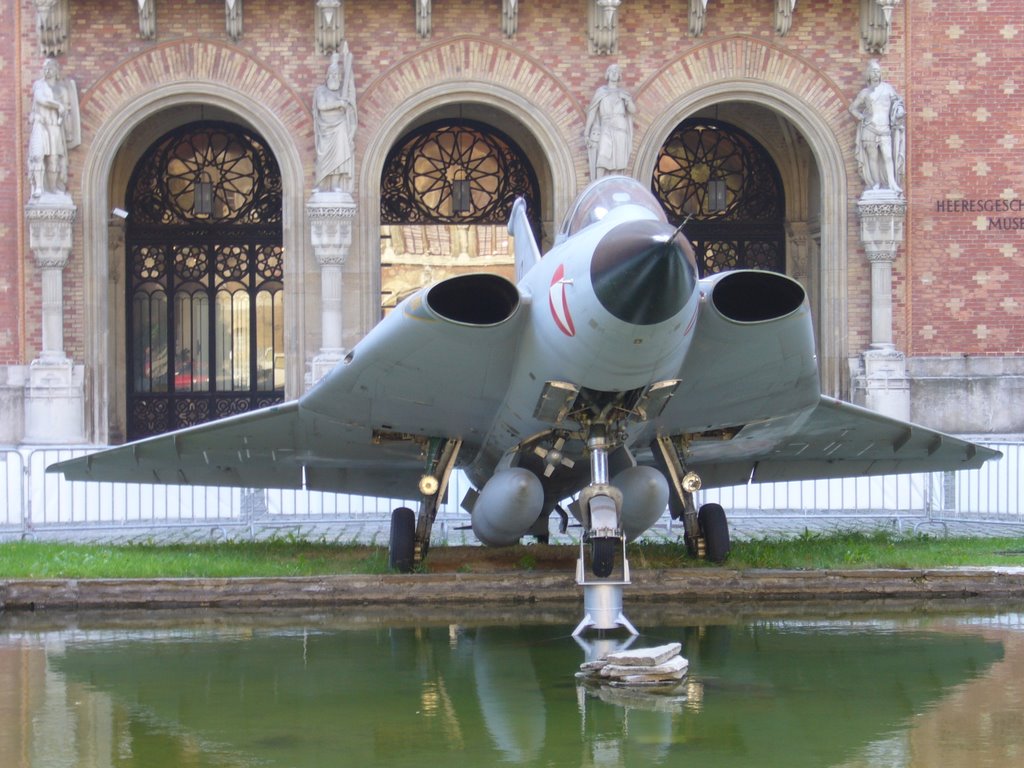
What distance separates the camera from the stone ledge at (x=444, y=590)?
436 inches

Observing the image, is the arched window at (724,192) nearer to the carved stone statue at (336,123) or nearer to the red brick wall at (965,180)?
the red brick wall at (965,180)

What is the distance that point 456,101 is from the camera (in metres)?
25.4

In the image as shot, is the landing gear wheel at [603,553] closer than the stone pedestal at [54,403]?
Yes

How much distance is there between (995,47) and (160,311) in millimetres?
14473

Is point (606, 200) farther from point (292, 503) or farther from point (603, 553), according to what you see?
point (292, 503)

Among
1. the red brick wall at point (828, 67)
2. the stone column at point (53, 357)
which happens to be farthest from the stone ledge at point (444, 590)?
the red brick wall at point (828, 67)

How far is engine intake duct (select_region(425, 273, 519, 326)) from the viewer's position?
9906mm

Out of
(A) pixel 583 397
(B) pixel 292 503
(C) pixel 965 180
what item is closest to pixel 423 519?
(A) pixel 583 397

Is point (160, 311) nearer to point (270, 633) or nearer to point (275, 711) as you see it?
point (270, 633)

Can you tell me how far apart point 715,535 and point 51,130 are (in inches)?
616

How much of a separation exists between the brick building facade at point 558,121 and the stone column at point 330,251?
5cm

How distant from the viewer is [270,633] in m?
10.0

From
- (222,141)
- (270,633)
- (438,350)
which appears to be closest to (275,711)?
(270,633)

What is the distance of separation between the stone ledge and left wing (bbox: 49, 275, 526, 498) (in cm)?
113
